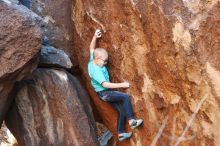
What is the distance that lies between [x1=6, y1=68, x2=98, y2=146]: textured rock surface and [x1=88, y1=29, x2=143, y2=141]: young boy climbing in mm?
319

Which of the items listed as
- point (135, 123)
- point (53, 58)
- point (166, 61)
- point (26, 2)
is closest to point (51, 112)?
point (53, 58)

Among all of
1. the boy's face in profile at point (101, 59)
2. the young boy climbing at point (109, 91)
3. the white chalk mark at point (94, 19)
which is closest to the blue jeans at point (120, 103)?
the young boy climbing at point (109, 91)

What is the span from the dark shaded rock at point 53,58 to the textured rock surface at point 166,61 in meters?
0.34

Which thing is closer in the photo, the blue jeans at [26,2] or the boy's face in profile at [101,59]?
the boy's face in profile at [101,59]

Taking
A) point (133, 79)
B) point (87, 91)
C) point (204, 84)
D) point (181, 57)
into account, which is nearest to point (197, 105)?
point (204, 84)

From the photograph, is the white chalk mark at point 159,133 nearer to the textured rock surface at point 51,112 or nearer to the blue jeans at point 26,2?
the textured rock surface at point 51,112

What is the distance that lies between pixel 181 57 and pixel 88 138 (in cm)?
147

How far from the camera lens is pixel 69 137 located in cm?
476

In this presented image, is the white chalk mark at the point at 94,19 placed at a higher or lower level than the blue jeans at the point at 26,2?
lower

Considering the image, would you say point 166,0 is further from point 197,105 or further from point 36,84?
point 36,84

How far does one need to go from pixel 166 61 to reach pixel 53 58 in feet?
4.73

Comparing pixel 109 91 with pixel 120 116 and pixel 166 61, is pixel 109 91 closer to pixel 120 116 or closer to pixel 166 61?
pixel 120 116

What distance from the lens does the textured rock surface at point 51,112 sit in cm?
473

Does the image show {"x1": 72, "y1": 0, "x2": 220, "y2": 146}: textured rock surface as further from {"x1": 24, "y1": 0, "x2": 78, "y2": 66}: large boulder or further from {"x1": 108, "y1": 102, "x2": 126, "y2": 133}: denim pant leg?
{"x1": 24, "y1": 0, "x2": 78, "y2": 66}: large boulder
